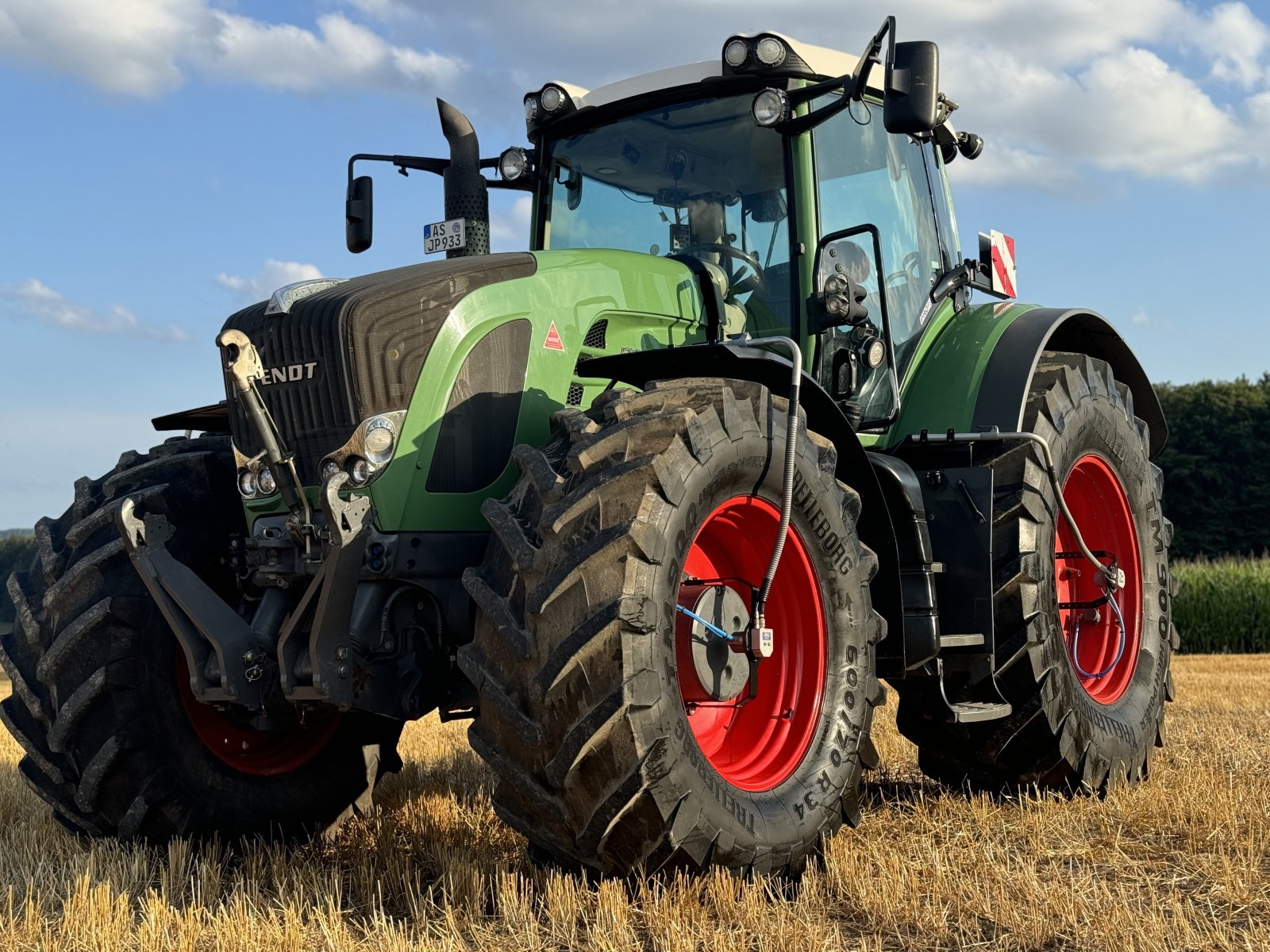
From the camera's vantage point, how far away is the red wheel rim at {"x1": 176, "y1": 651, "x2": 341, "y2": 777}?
4.85 m

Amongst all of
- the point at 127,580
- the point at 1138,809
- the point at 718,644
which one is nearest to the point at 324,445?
the point at 127,580

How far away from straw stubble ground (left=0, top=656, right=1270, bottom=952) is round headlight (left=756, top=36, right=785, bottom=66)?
3024mm

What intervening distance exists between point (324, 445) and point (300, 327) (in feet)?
1.37

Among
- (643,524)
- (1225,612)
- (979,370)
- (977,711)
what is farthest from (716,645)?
(1225,612)

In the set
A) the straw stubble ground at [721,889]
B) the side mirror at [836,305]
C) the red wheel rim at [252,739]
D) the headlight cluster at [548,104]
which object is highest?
the headlight cluster at [548,104]

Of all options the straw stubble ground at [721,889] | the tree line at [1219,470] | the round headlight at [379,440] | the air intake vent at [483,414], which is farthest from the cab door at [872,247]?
the tree line at [1219,470]

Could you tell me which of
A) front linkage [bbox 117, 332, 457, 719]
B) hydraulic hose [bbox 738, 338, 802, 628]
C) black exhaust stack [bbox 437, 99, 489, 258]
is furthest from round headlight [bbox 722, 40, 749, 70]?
front linkage [bbox 117, 332, 457, 719]

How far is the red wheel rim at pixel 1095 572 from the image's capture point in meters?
6.29

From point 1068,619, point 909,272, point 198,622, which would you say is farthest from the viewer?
point 1068,619

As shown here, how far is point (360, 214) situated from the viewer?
20.2 feet

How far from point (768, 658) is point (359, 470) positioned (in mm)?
1496

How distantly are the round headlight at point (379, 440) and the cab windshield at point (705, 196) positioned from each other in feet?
5.47

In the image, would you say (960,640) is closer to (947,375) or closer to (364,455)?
(947,375)

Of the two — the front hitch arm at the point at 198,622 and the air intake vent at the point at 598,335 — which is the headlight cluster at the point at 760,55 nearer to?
the air intake vent at the point at 598,335
